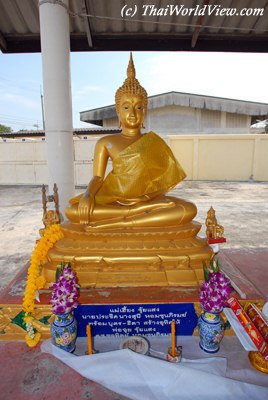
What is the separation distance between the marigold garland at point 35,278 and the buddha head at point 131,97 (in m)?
1.34

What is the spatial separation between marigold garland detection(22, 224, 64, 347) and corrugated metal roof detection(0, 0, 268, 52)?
11.7 feet

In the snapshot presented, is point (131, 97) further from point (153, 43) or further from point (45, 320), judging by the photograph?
point (153, 43)

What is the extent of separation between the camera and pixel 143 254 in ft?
7.16

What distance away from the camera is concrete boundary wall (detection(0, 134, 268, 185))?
→ 11.0m

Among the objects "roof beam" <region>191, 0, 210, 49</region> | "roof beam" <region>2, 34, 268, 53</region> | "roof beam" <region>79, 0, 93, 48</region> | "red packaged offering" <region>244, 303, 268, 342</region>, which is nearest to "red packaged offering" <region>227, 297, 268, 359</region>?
"red packaged offering" <region>244, 303, 268, 342</region>

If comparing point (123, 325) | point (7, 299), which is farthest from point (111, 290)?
point (7, 299)

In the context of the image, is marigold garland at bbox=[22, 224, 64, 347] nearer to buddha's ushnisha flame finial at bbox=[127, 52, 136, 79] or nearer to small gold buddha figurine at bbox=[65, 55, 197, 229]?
small gold buddha figurine at bbox=[65, 55, 197, 229]

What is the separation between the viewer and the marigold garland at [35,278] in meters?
1.94

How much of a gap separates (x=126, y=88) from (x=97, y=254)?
1700 mm

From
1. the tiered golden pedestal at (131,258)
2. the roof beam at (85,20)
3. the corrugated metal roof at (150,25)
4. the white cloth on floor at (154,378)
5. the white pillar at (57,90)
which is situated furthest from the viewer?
the corrugated metal roof at (150,25)

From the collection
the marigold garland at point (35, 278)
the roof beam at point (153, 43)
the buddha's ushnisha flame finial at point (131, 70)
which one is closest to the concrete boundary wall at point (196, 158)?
the roof beam at point (153, 43)

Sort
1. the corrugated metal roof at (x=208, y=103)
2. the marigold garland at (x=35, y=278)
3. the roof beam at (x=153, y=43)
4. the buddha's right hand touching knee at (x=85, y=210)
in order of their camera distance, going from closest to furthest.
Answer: the marigold garland at (x=35, y=278)
the buddha's right hand touching knee at (x=85, y=210)
the roof beam at (x=153, y=43)
the corrugated metal roof at (x=208, y=103)

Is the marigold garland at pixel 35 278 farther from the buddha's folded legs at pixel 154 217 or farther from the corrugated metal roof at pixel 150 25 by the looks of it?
the corrugated metal roof at pixel 150 25

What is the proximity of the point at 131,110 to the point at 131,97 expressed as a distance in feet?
0.41
